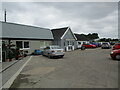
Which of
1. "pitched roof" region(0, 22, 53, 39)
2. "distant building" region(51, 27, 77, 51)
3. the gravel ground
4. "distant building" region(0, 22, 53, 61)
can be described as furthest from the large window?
the gravel ground

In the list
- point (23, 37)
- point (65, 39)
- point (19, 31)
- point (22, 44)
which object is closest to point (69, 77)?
point (22, 44)

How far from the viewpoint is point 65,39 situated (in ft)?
86.9

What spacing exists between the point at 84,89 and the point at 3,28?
17.0 metres

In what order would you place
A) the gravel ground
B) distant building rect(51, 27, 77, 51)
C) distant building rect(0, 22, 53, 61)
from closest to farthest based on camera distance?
the gravel ground
distant building rect(0, 22, 53, 61)
distant building rect(51, 27, 77, 51)

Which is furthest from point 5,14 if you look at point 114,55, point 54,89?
point 54,89

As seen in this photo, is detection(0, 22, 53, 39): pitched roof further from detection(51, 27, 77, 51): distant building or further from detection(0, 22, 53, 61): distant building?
detection(51, 27, 77, 51): distant building

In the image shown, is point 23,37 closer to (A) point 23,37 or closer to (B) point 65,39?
(A) point 23,37

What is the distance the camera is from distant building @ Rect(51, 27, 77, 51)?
83.2 ft

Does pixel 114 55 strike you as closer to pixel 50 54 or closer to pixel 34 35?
pixel 50 54

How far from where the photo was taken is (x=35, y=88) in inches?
187

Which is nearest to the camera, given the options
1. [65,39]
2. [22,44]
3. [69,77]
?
[69,77]

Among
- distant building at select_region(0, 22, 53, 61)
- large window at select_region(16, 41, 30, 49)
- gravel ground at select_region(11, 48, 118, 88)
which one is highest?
distant building at select_region(0, 22, 53, 61)

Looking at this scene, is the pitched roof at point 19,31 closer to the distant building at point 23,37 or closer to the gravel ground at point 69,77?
the distant building at point 23,37

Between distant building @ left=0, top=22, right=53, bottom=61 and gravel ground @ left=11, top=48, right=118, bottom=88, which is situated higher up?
distant building @ left=0, top=22, right=53, bottom=61
